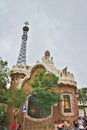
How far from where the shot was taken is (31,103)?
1174 inches

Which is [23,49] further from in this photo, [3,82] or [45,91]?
[45,91]

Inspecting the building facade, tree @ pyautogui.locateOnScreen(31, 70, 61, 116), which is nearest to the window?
the building facade

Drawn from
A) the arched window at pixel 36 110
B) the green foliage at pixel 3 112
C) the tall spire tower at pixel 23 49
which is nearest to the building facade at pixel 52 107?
the arched window at pixel 36 110

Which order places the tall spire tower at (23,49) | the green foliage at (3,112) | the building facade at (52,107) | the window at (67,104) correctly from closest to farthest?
the green foliage at (3,112) → the building facade at (52,107) → the window at (67,104) → the tall spire tower at (23,49)

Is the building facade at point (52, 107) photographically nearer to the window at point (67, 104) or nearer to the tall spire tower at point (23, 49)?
the window at point (67, 104)

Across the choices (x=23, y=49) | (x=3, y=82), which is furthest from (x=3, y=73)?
(x=23, y=49)

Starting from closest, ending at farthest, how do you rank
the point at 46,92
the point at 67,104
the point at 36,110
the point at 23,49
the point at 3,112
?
the point at 46,92 < the point at 36,110 < the point at 67,104 < the point at 3,112 < the point at 23,49

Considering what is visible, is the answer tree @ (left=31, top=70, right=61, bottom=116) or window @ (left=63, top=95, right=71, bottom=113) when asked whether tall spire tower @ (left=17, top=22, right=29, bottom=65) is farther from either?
tree @ (left=31, top=70, right=61, bottom=116)

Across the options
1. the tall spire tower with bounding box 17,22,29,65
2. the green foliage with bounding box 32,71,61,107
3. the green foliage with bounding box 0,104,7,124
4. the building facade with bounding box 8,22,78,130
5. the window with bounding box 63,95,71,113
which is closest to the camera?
the green foliage with bounding box 32,71,61,107

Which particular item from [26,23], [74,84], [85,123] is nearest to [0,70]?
[74,84]

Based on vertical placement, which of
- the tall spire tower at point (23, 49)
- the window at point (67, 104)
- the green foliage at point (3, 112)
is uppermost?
the tall spire tower at point (23, 49)

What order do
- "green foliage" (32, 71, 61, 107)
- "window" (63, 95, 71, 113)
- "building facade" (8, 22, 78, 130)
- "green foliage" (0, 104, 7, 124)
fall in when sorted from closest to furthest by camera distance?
1. "green foliage" (32, 71, 61, 107)
2. "green foliage" (0, 104, 7, 124)
3. "building facade" (8, 22, 78, 130)
4. "window" (63, 95, 71, 113)

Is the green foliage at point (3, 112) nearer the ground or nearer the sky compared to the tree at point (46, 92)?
nearer the ground

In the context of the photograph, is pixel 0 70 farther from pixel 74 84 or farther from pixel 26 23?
pixel 26 23
